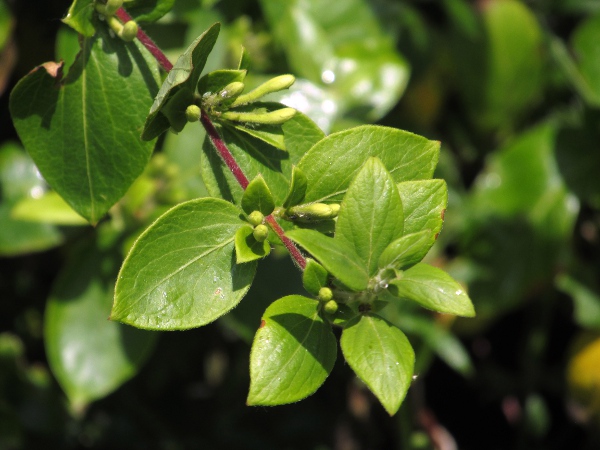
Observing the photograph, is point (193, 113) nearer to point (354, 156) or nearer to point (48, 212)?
point (354, 156)

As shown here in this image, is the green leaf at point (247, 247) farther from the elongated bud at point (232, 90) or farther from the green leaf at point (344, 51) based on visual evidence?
the green leaf at point (344, 51)

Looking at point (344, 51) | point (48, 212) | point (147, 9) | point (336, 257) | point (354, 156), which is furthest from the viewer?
point (344, 51)

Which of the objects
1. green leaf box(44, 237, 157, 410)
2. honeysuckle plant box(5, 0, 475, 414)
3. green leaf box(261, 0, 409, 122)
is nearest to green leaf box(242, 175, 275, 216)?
honeysuckle plant box(5, 0, 475, 414)

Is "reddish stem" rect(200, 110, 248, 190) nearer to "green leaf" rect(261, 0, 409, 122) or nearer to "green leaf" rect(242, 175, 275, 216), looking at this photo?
"green leaf" rect(242, 175, 275, 216)

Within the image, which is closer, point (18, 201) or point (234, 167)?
point (234, 167)

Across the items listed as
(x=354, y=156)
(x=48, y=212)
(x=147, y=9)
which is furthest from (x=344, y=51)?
(x=354, y=156)

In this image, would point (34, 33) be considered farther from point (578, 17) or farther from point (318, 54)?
point (578, 17)
